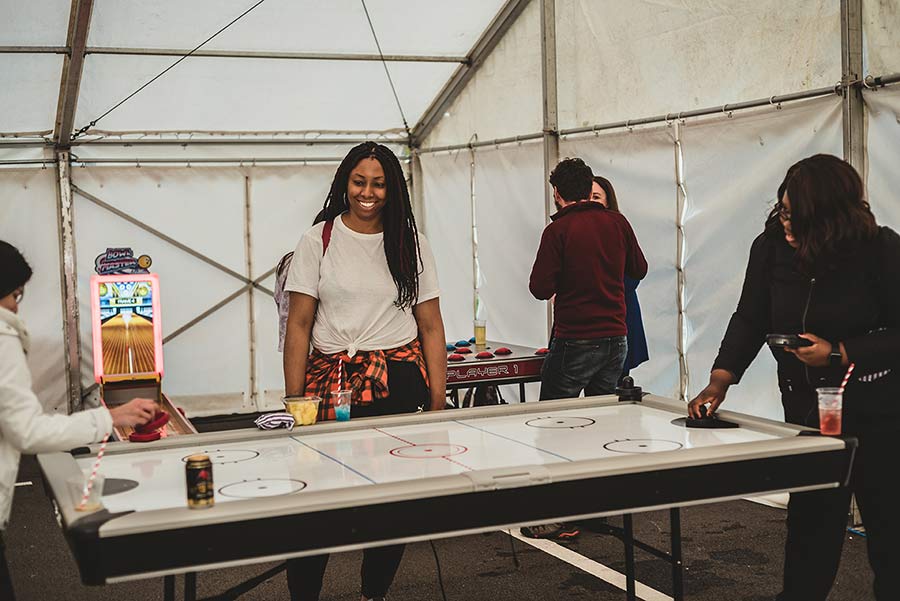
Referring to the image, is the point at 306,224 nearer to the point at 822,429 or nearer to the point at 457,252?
the point at 457,252

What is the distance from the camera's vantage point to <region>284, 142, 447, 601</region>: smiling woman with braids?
3219mm

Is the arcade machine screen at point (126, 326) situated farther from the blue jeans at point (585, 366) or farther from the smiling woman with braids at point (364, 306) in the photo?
the smiling woman with braids at point (364, 306)

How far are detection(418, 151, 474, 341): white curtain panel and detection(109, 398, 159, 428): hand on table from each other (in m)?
5.53

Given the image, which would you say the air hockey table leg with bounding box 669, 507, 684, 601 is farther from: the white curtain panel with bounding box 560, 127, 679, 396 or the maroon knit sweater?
the white curtain panel with bounding box 560, 127, 679, 396

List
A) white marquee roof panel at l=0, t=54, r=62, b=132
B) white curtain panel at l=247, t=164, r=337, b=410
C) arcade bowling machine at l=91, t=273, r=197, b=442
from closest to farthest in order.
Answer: white marquee roof panel at l=0, t=54, r=62, b=132 < arcade bowling machine at l=91, t=273, r=197, b=442 < white curtain panel at l=247, t=164, r=337, b=410

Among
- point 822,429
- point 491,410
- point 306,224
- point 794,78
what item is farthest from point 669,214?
point 306,224

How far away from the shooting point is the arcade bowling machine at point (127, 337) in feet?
24.3

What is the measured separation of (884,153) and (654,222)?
5.54 ft

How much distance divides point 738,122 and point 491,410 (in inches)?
106

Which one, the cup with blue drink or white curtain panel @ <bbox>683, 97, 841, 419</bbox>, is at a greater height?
white curtain panel @ <bbox>683, 97, 841, 419</bbox>

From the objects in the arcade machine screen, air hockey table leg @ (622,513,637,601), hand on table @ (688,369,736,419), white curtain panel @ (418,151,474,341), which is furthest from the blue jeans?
the arcade machine screen

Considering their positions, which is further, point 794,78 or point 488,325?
point 488,325

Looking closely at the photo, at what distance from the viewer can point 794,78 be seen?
4832 millimetres

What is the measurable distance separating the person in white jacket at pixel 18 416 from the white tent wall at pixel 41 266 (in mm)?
5840
